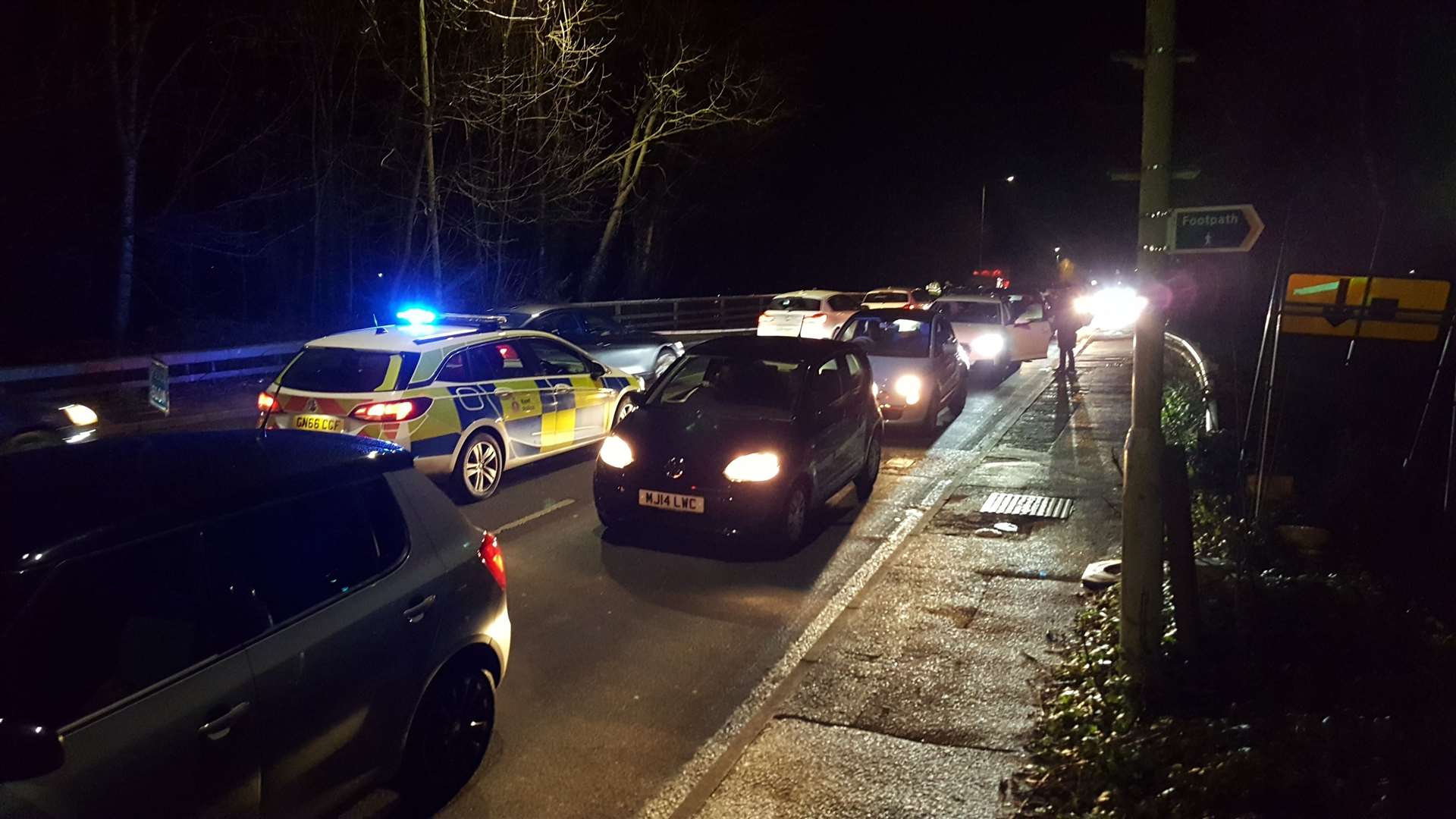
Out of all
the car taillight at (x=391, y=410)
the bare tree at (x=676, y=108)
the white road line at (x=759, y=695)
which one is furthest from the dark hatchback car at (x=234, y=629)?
the bare tree at (x=676, y=108)

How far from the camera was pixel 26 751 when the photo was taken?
99.8 inches

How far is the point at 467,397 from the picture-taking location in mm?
9367

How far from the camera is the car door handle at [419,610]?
3894 millimetres

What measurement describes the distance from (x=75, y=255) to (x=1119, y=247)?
70911 millimetres

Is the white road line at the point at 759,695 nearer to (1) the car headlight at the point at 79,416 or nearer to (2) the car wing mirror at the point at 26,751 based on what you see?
(2) the car wing mirror at the point at 26,751

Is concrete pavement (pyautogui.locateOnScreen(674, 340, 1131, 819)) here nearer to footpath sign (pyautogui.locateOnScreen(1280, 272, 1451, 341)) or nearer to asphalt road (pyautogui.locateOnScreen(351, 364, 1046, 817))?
asphalt road (pyautogui.locateOnScreen(351, 364, 1046, 817))

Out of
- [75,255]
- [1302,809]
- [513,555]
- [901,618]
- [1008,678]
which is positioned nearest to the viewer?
[1302,809]

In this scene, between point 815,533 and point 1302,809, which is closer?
point 1302,809

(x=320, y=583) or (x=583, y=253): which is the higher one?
(x=583, y=253)

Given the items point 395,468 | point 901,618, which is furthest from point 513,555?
point 395,468

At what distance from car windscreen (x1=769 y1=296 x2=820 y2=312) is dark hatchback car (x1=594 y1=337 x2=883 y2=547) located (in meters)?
13.5

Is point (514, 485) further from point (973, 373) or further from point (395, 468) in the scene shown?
point (973, 373)

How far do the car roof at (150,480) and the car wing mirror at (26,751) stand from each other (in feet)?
1.50

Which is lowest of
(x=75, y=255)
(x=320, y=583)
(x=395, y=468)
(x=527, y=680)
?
(x=527, y=680)
